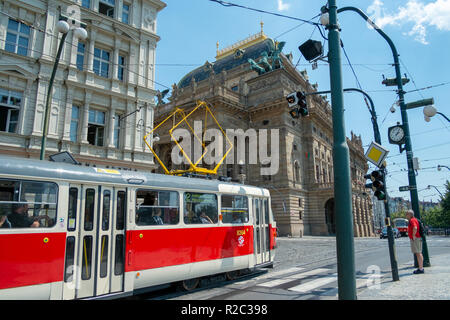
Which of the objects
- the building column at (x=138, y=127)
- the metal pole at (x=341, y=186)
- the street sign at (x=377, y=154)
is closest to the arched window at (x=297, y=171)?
the building column at (x=138, y=127)

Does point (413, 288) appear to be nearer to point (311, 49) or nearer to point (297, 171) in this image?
point (311, 49)

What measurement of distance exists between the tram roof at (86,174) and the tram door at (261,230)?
7.60ft

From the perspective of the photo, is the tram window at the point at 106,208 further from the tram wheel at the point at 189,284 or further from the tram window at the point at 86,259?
the tram wheel at the point at 189,284

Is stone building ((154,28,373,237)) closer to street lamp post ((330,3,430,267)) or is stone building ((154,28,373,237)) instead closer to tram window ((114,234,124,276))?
street lamp post ((330,3,430,267))

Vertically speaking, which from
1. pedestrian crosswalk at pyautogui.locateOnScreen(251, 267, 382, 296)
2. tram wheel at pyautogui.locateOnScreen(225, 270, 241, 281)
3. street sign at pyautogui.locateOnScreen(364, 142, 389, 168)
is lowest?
pedestrian crosswalk at pyautogui.locateOnScreen(251, 267, 382, 296)

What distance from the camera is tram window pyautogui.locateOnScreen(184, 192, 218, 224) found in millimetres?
Answer: 8367

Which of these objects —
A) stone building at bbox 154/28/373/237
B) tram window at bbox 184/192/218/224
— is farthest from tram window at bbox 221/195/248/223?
stone building at bbox 154/28/373/237

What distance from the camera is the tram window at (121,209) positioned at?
22.7ft

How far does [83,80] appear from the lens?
1745 centimetres

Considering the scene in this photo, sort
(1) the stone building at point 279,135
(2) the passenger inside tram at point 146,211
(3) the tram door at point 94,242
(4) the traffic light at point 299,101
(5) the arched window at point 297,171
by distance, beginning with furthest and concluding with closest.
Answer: (5) the arched window at point 297,171
(1) the stone building at point 279,135
(4) the traffic light at point 299,101
(2) the passenger inside tram at point 146,211
(3) the tram door at point 94,242

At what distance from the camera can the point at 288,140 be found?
134 feet

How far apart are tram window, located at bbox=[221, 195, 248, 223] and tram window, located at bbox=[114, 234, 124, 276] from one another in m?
3.34

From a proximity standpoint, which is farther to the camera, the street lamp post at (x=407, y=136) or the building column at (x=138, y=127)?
the building column at (x=138, y=127)

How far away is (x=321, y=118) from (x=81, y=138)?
3780 centimetres
